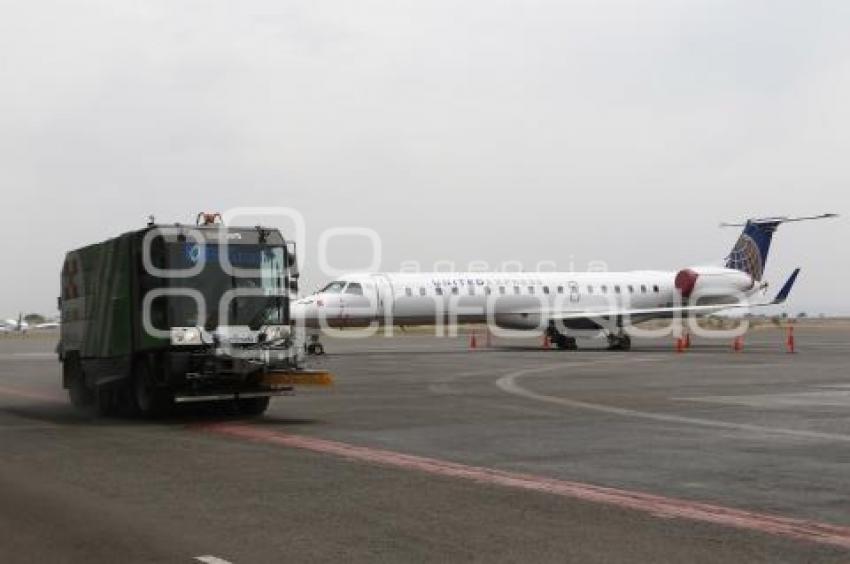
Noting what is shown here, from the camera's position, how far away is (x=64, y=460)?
11867 mm

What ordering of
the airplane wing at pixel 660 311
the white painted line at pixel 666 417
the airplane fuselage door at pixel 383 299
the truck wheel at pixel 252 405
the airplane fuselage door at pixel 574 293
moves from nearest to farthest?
the white painted line at pixel 666 417
the truck wheel at pixel 252 405
the airplane fuselage door at pixel 383 299
the airplane wing at pixel 660 311
the airplane fuselage door at pixel 574 293

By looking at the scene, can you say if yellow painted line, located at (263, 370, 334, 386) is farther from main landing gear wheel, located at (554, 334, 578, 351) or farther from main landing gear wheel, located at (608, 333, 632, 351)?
main landing gear wheel, located at (554, 334, 578, 351)

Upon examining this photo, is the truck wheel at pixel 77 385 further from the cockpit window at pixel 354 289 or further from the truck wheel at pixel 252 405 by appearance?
the cockpit window at pixel 354 289

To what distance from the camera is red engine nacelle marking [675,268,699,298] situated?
4641 cm

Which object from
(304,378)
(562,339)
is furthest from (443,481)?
(562,339)

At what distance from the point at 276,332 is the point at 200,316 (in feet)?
3.90

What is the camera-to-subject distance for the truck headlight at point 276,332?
1625 centimetres

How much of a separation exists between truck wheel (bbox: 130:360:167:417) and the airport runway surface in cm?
32

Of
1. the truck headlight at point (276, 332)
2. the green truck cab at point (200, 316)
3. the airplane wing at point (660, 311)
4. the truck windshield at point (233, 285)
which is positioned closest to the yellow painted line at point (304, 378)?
the green truck cab at point (200, 316)

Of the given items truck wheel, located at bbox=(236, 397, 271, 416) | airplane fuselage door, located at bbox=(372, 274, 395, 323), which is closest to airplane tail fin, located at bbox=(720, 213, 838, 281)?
airplane fuselage door, located at bbox=(372, 274, 395, 323)

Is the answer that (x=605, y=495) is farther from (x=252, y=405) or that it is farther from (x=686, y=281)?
(x=686, y=281)

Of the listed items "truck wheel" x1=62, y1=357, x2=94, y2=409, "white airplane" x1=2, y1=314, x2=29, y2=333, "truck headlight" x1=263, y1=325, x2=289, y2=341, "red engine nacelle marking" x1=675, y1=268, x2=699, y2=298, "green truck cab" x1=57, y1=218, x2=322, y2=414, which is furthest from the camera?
"white airplane" x1=2, y1=314, x2=29, y2=333

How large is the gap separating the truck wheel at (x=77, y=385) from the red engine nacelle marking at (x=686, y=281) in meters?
32.5

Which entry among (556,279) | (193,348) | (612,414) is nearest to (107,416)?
(193,348)
